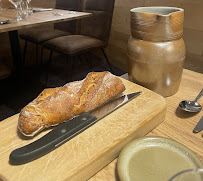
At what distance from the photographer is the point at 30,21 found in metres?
1.79

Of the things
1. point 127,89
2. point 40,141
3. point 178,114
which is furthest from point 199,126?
point 40,141

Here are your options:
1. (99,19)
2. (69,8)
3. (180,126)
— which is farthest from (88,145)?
(69,8)

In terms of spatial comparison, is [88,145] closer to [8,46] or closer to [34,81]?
[34,81]

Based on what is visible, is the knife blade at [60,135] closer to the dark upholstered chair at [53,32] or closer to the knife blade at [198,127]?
the knife blade at [198,127]

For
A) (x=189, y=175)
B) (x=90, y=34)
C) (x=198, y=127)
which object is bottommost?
(x=90, y=34)

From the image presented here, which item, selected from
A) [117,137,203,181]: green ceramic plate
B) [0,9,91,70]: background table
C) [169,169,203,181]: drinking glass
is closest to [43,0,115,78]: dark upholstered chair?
[0,9,91,70]: background table

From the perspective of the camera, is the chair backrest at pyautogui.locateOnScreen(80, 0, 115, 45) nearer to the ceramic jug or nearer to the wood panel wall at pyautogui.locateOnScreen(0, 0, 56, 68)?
the wood panel wall at pyautogui.locateOnScreen(0, 0, 56, 68)

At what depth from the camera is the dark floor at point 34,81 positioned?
7.20 ft

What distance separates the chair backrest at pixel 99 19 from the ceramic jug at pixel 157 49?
1.74m

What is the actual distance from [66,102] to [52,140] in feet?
0.39

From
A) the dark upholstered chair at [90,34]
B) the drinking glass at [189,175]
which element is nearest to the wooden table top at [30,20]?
the dark upholstered chair at [90,34]

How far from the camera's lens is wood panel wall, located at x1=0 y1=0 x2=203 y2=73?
79.6 inches

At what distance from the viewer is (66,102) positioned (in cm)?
57

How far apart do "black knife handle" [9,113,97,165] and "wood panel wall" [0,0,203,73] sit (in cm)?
183
